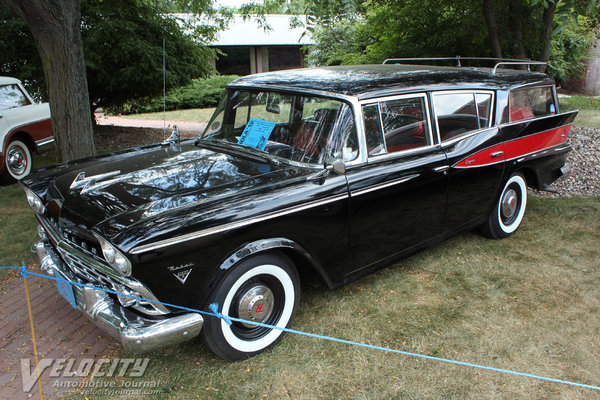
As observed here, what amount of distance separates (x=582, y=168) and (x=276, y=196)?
20.8ft

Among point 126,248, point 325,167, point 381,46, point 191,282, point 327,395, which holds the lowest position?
point 327,395

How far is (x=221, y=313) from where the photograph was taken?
279 cm

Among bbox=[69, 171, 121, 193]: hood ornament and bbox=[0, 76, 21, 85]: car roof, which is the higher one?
bbox=[0, 76, 21, 85]: car roof

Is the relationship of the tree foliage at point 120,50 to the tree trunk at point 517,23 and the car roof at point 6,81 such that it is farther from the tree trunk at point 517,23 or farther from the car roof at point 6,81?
the tree trunk at point 517,23

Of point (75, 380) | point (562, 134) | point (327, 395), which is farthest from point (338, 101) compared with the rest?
point (562, 134)

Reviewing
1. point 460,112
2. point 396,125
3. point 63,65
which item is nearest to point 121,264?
point 396,125

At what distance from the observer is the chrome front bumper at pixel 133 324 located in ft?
8.19

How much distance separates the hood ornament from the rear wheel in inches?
183

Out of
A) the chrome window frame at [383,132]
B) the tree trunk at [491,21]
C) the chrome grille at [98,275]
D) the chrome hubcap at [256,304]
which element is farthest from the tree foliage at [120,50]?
the chrome hubcap at [256,304]

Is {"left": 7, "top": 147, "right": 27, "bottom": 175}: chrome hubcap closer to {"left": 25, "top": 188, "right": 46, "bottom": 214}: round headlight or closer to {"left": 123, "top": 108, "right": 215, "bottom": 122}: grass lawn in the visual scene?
{"left": 25, "top": 188, "right": 46, "bottom": 214}: round headlight

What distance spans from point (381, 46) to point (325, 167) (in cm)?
834

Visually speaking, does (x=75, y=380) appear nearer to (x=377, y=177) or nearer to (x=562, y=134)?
(x=377, y=177)

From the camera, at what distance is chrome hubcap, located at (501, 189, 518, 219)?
468cm

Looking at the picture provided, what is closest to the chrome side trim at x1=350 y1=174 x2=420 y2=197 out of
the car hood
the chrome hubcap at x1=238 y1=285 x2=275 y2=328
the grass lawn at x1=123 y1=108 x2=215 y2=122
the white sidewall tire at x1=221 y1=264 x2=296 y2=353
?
the car hood
